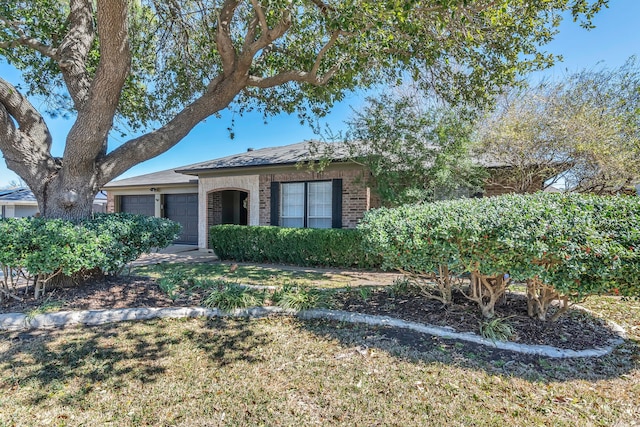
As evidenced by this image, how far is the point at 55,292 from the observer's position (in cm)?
566

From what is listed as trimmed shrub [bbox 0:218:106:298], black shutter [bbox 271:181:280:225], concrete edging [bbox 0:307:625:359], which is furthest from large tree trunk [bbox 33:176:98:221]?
black shutter [bbox 271:181:280:225]

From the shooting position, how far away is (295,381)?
11.0 feet

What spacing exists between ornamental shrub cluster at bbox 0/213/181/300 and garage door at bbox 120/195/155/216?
37.5 ft

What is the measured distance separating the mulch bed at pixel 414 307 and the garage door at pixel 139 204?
11.2 m

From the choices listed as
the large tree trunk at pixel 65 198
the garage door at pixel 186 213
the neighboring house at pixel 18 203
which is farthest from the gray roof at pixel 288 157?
the neighboring house at pixel 18 203

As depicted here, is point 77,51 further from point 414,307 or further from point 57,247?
point 414,307

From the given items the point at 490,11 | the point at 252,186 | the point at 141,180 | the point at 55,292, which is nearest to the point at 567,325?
the point at 490,11

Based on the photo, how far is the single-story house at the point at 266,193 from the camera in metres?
11.1

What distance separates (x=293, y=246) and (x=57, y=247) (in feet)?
20.4

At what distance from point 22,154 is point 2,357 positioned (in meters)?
3.67

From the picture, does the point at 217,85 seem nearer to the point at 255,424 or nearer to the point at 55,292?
the point at 55,292

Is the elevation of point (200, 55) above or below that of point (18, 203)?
above

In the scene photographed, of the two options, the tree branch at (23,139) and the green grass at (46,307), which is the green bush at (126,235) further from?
the tree branch at (23,139)

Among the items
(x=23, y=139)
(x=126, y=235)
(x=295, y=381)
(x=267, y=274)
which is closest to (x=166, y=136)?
(x=126, y=235)
